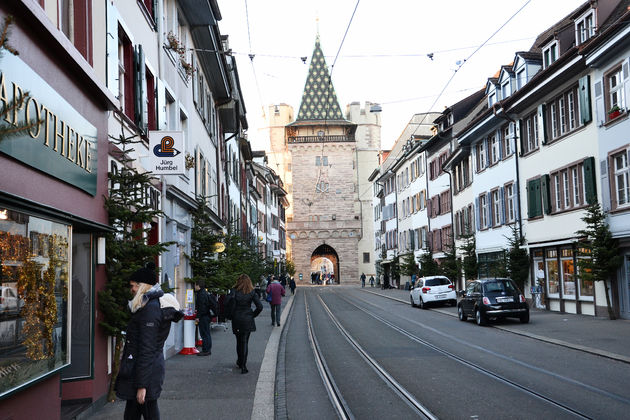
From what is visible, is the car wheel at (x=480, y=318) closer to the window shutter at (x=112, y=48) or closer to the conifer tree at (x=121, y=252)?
the conifer tree at (x=121, y=252)

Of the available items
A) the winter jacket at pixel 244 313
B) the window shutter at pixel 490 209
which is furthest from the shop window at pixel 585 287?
the winter jacket at pixel 244 313

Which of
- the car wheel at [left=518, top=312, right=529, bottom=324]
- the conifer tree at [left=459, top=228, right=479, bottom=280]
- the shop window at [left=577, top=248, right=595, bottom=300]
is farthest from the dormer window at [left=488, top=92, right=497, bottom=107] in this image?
the car wheel at [left=518, top=312, right=529, bottom=324]

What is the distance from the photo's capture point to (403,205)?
63.1m

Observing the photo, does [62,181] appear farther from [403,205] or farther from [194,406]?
[403,205]

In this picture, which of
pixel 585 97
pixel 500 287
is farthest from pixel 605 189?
pixel 500 287

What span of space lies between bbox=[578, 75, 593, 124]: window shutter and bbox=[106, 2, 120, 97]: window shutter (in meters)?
17.0

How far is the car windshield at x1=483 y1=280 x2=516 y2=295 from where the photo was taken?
73.2 feet

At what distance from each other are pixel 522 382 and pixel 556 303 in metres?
17.8

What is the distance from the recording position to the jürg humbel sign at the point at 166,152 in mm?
11812

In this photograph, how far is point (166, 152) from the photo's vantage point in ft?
39.1

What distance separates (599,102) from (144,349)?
65.0 ft

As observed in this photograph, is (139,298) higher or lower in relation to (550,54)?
lower

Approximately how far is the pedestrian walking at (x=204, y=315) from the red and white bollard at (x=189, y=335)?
0.54ft

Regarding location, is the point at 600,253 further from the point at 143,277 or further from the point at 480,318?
the point at 143,277
